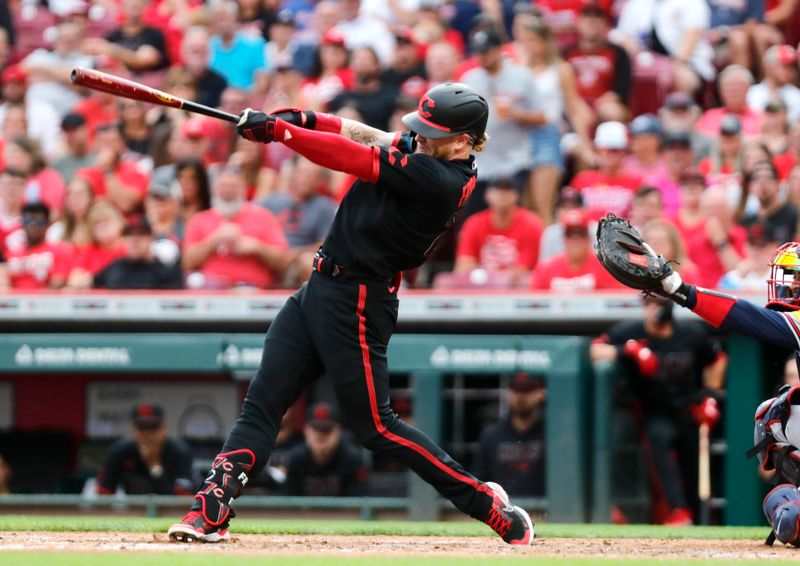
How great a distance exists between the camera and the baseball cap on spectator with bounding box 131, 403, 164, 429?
861 cm

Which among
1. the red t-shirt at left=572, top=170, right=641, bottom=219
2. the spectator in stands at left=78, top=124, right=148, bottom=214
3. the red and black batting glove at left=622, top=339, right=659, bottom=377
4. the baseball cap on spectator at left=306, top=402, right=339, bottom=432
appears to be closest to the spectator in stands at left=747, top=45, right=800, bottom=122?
the red t-shirt at left=572, top=170, right=641, bottom=219

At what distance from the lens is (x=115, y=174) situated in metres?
10.7

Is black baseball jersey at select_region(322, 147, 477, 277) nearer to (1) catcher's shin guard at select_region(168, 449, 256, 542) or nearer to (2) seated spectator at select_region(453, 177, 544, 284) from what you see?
(1) catcher's shin guard at select_region(168, 449, 256, 542)

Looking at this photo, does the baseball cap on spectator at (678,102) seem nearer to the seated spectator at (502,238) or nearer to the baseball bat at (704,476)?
the seated spectator at (502,238)

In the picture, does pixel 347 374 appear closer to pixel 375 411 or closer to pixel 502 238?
pixel 375 411

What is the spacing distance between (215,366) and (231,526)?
2.19 metres

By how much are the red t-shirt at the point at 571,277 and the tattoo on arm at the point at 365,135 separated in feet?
10.9

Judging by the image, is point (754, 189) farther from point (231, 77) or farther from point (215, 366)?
point (231, 77)

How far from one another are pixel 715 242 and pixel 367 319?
437 cm

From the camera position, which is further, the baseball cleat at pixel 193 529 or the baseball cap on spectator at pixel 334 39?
the baseball cap on spectator at pixel 334 39

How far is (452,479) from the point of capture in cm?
528

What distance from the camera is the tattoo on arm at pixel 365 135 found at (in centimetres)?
546

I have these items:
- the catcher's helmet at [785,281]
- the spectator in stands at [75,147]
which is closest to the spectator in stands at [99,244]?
the spectator in stands at [75,147]

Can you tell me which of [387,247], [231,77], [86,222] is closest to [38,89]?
[231,77]
